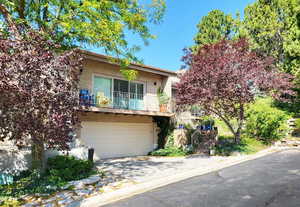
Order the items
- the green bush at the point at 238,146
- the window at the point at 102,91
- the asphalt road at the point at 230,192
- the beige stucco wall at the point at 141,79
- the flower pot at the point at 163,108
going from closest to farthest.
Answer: the asphalt road at the point at 230,192 → the window at the point at 102,91 → the beige stucco wall at the point at 141,79 → the green bush at the point at 238,146 → the flower pot at the point at 163,108

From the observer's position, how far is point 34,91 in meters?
4.98

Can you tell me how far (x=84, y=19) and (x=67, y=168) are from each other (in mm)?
5582

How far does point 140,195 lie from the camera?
5.70 meters

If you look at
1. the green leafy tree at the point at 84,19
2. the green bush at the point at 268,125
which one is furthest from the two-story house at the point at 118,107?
the green bush at the point at 268,125

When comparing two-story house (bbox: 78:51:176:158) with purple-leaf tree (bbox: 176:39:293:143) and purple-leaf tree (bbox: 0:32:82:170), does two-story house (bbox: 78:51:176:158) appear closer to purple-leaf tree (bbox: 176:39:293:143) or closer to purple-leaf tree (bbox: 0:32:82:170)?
purple-leaf tree (bbox: 176:39:293:143)

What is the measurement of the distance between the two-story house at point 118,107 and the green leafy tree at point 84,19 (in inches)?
105

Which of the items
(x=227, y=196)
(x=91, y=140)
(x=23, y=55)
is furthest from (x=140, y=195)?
(x=91, y=140)

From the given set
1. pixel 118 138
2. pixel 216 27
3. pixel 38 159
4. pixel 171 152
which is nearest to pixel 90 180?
pixel 38 159

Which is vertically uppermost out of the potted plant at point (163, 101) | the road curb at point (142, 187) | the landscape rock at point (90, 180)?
the potted plant at point (163, 101)

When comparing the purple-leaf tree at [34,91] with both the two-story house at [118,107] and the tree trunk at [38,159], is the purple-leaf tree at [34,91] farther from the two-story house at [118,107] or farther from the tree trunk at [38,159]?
the two-story house at [118,107]

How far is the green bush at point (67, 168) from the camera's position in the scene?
269 inches

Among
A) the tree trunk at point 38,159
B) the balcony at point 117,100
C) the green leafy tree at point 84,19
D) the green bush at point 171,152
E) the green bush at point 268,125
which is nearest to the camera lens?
the tree trunk at point 38,159

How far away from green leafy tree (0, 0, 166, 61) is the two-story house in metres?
2.67

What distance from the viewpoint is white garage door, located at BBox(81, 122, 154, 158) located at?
468 inches
